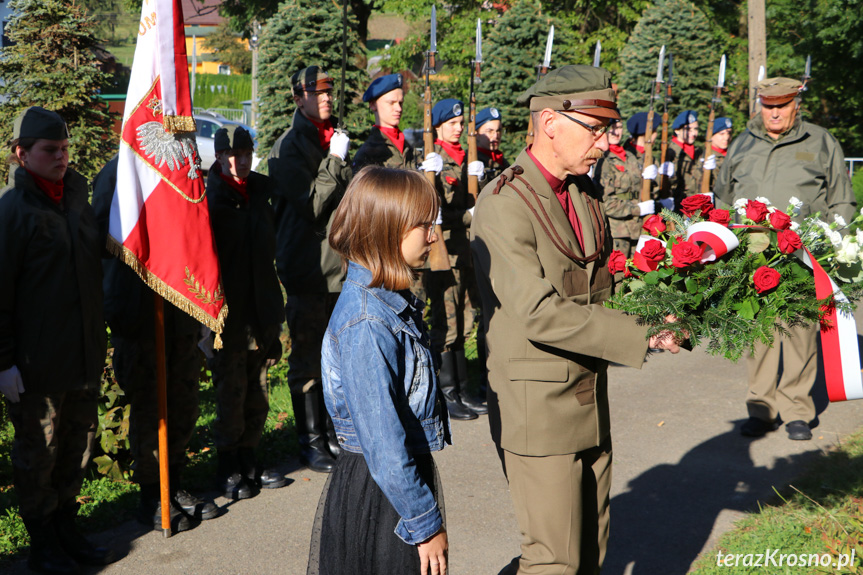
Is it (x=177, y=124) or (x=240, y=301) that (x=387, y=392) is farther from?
(x=240, y=301)

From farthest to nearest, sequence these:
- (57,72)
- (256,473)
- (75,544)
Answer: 1. (57,72)
2. (256,473)
3. (75,544)

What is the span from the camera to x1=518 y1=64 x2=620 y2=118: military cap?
3.09m

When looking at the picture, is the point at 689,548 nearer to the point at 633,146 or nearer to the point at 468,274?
the point at 468,274

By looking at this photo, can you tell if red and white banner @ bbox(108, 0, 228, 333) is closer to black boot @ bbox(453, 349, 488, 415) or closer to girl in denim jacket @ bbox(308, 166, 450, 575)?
girl in denim jacket @ bbox(308, 166, 450, 575)

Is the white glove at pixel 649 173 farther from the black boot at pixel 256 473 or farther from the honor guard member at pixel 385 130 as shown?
the black boot at pixel 256 473

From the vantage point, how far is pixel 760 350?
20.6 feet

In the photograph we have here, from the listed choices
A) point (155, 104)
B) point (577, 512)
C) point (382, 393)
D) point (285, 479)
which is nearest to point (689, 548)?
point (577, 512)

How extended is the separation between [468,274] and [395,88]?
63.7 inches

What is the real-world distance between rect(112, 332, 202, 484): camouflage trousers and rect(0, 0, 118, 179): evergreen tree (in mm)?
6829

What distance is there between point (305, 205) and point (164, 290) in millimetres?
1393

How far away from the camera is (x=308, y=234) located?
18.3 ft

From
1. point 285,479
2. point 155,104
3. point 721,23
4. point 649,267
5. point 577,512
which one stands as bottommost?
point 285,479

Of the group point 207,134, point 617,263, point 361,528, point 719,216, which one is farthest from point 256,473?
point 207,134

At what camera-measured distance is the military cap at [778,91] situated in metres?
5.87
